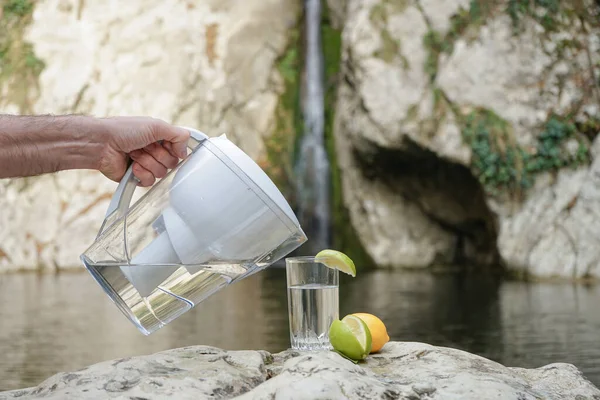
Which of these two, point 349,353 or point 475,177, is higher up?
point 475,177

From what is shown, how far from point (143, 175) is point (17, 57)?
8.87 meters

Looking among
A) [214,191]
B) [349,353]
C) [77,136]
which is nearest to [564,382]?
[349,353]

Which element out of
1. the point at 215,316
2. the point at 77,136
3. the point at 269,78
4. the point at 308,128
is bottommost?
the point at 215,316

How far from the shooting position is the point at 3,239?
917cm

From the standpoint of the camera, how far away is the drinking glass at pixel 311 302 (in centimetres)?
197

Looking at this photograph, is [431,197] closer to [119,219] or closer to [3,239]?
[3,239]

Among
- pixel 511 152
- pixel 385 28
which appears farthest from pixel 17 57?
pixel 511 152

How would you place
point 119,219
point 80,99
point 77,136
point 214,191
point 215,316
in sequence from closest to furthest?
1. point 214,191
2. point 119,219
3. point 77,136
4. point 215,316
5. point 80,99

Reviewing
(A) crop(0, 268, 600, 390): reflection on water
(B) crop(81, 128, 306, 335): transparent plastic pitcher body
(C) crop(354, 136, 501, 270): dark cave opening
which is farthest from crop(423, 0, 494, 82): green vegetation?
(B) crop(81, 128, 306, 335): transparent plastic pitcher body

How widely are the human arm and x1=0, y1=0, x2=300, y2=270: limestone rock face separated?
7560mm

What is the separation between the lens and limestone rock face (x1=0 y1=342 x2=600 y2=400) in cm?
151

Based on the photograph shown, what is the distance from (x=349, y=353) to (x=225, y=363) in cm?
28

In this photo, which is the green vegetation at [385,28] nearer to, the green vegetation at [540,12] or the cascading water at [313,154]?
the green vegetation at [540,12]

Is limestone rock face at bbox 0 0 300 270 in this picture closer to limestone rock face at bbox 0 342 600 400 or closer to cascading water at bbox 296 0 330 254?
cascading water at bbox 296 0 330 254
